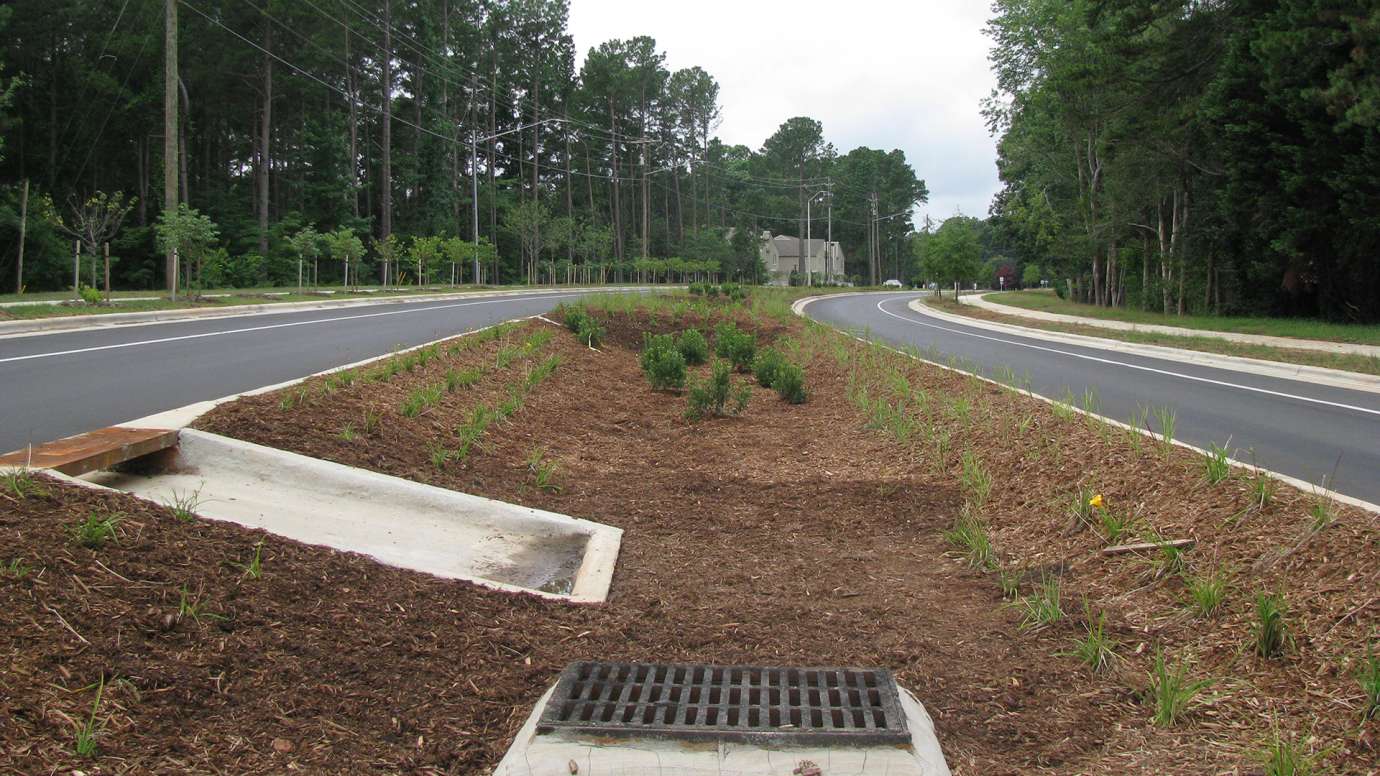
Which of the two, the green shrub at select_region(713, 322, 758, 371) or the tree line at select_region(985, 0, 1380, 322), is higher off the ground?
the tree line at select_region(985, 0, 1380, 322)

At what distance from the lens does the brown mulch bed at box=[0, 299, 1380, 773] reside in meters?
3.13

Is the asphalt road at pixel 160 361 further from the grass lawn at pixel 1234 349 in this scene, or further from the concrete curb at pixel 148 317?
the grass lawn at pixel 1234 349

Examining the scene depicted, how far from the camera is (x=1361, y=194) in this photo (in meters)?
17.6

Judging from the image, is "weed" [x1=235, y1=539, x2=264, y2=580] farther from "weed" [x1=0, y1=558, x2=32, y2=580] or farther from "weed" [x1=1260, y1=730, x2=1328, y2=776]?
"weed" [x1=1260, y1=730, x2=1328, y2=776]

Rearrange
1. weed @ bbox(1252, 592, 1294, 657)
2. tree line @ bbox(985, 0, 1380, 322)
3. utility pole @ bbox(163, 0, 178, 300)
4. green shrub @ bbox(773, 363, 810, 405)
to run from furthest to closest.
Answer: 1. utility pole @ bbox(163, 0, 178, 300)
2. tree line @ bbox(985, 0, 1380, 322)
3. green shrub @ bbox(773, 363, 810, 405)
4. weed @ bbox(1252, 592, 1294, 657)

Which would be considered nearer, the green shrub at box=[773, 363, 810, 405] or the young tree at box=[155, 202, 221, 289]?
the green shrub at box=[773, 363, 810, 405]

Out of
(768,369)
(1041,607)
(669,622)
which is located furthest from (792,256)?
(669,622)

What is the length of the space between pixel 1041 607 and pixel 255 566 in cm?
369

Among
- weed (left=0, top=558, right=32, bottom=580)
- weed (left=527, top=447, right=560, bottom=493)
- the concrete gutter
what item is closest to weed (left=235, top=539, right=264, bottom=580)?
weed (left=0, top=558, right=32, bottom=580)

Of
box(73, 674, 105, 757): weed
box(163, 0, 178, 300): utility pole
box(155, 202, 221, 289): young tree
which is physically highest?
box(163, 0, 178, 300): utility pole

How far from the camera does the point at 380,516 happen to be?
17.8 ft

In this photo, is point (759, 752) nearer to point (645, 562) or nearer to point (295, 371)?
point (645, 562)

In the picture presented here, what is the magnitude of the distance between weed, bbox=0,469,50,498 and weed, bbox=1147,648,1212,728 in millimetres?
4819

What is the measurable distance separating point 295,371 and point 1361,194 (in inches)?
774
